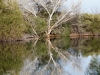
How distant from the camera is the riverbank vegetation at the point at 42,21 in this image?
103ft

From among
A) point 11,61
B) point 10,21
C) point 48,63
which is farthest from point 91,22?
point 11,61

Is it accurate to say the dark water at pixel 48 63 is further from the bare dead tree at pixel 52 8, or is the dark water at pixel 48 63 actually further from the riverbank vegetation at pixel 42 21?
the bare dead tree at pixel 52 8

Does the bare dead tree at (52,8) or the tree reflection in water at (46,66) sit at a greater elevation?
the bare dead tree at (52,8)

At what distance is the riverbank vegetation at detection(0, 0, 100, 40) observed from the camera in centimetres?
3144

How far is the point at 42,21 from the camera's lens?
4088cm

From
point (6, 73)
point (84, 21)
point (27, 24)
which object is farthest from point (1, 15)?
point (84, 21)

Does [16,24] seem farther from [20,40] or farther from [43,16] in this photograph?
[43,16]

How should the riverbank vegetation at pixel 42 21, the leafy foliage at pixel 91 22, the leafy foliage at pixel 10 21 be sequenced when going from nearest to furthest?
Result: the leafy foliage at pixel 10 21 → the riverbank vegetation at pixel 42 21 → the leafy foliage at pixel 91 22

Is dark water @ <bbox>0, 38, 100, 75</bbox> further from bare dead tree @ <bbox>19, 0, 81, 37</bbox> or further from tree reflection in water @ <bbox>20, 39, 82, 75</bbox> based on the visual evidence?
bare dead tree @ <bbox>19, 0, 81, 37</bbox>

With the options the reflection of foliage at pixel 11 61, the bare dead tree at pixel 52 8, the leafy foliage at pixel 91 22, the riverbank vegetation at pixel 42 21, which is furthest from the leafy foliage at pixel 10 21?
the leafy foliage at pixel 91 22

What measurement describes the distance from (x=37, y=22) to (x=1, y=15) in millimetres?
9382

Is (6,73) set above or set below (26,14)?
below

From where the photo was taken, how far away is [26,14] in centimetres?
3812

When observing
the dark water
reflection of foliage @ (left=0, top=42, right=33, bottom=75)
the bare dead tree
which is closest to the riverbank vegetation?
the bare dead tree
